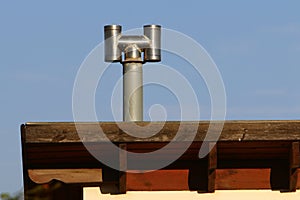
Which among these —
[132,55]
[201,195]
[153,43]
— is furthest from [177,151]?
[153,43]

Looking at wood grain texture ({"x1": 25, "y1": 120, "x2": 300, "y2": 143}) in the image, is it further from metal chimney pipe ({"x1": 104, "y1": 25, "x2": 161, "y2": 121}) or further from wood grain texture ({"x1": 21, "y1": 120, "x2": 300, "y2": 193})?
metal chimney pipe ({"x1": 104, "y1": 25, "x2": 161, "y2": 121})

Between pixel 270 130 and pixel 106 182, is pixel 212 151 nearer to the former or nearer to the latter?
pixel 270 130

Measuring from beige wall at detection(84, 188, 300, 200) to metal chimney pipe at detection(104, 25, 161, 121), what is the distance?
2743mm

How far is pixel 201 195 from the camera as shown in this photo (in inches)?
333

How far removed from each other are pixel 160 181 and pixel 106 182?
569 millimetres

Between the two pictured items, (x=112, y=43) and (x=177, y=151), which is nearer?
(x=177, y=151)

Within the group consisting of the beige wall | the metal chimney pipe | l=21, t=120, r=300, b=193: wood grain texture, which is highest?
the metal chimney pipe

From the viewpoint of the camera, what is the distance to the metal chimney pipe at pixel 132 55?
1118 cm

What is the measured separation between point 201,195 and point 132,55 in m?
3.72

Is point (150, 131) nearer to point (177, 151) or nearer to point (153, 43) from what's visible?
point (177, 151)

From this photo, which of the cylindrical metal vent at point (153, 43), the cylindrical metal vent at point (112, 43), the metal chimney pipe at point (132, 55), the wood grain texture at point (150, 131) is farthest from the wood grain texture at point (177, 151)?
the cylindrical metal vent at point (153, 43)

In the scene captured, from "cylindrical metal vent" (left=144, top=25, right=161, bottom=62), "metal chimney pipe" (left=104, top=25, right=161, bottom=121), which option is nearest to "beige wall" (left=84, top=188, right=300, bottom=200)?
"metal chimney pipe" (left=104, top=25, right=161, bottom=121)

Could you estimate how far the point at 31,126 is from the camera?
776 centimetres

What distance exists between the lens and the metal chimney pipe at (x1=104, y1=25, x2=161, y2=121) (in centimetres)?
1118
